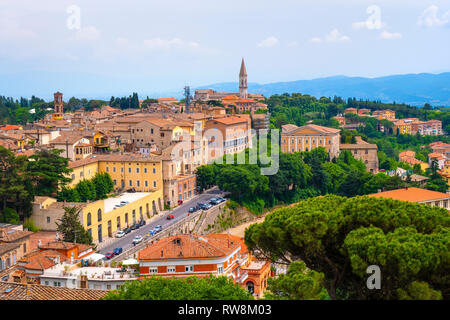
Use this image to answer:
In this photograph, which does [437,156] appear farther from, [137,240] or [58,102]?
[137,240]

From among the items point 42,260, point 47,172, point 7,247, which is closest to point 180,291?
point 42,260

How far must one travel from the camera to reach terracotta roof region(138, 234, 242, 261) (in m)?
17.3

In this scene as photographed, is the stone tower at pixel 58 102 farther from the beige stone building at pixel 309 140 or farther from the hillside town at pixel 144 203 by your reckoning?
the beige stone building at pixel 309 140

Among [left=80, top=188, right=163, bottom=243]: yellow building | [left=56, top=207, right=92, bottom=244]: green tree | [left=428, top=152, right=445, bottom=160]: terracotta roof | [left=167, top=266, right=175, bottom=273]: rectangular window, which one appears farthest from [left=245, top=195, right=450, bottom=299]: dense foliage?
[left=428, top=152, right=445, bottom=160]: terracotta roof

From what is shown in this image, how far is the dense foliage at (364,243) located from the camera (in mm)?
11102

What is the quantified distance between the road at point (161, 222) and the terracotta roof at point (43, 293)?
959cm

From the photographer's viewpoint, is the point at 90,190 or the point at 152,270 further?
the point at 90,190

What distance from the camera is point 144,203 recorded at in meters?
30.3

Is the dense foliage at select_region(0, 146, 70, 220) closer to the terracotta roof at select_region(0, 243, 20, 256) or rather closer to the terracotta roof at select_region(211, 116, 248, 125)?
the terracotta roof at select_region(0, 243, 20, 256)

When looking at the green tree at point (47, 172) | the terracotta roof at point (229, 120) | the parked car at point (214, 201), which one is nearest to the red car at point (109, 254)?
the green tree at point (47, 172)

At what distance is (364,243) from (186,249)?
724 cm

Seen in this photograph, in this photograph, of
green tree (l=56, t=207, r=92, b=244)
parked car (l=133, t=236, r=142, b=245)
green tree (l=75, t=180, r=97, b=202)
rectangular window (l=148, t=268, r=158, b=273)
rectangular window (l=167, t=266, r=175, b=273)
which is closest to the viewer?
rectangular window (l=148, t=268, r=158, b=273)

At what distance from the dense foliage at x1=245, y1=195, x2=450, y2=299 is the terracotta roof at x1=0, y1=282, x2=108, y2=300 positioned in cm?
392
